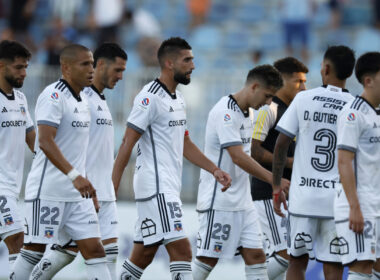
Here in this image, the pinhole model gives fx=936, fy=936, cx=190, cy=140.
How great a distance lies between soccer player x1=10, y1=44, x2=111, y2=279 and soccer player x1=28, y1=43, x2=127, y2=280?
0.80m

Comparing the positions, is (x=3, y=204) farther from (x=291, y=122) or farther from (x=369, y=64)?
(x=369, y=64)

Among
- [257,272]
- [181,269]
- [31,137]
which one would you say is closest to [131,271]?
[181,269]

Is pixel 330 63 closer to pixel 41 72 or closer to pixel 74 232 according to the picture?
pixel 74 232

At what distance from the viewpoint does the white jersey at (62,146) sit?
859cm

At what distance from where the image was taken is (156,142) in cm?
897

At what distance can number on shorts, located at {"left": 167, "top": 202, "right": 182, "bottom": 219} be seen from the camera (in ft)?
28.8

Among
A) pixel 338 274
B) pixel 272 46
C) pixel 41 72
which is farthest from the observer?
pixel 272 46

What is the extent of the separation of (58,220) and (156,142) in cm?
119

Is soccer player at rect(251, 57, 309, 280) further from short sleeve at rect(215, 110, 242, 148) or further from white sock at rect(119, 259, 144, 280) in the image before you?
white sock at rect(119, 259, 144, 280)

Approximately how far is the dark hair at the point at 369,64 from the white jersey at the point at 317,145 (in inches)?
20.4

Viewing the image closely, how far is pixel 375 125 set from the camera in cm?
777

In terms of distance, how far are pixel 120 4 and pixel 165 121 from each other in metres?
11.1

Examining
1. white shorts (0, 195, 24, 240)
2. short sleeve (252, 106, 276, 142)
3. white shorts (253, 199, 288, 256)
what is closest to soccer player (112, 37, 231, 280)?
short sleeve (252, 106, 276, 142)

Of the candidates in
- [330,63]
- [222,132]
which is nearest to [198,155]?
[222,132]
